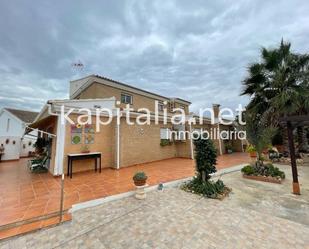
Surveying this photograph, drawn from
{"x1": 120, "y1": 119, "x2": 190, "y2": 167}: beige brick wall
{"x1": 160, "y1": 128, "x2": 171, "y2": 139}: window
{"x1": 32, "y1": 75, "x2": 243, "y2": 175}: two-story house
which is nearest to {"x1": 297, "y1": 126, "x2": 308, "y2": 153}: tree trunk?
{"x1": 32, "y1": 75, "x2": 243, "y2": 175}: two-story house

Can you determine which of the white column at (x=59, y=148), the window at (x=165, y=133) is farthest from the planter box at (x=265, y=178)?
the white column at (x=59, y=148)

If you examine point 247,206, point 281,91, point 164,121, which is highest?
point 281,91

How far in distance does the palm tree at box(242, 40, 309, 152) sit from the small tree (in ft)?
20.9

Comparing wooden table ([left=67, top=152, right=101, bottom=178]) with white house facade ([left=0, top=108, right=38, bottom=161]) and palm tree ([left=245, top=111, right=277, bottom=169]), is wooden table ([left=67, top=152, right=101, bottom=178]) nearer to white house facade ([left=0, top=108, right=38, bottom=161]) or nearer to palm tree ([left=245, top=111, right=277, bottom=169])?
white house facade ([left=0, top=108, right=38, bottom=161])

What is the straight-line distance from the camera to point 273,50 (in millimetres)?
10391

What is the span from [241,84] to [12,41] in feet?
49.2

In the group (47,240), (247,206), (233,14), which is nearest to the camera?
(47,240)

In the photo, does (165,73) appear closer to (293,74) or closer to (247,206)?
(293,74)

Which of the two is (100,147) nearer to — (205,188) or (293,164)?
(205,188)

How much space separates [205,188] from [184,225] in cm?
239

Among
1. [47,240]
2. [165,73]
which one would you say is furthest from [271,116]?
[47,240]

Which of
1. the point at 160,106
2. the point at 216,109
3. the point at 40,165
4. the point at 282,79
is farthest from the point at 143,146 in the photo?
the point at 282,79

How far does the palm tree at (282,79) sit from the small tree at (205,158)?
6382 mm

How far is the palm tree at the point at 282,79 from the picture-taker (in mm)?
9914
